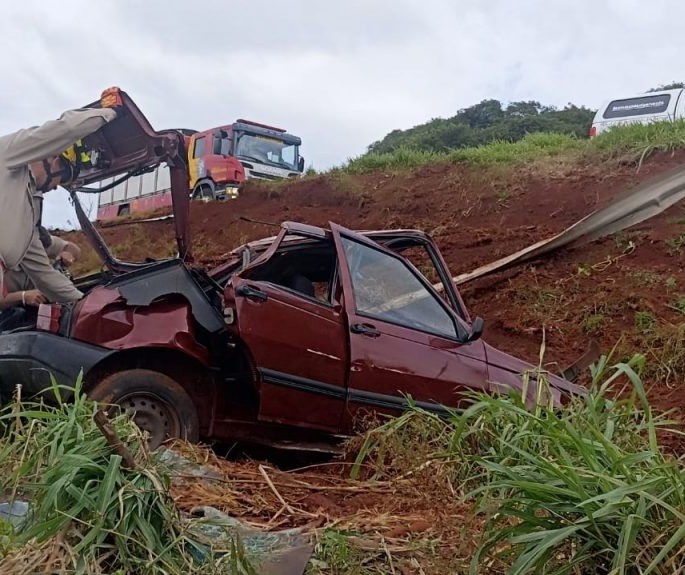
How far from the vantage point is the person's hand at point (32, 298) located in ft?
16.1

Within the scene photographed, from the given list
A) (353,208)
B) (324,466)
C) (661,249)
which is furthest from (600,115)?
(324,466)

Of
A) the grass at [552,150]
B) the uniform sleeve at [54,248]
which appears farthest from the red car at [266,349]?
the grass at [552,150]

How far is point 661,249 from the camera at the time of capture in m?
8.05

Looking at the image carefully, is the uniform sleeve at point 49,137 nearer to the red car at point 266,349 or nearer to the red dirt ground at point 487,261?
the red car at point 266,349

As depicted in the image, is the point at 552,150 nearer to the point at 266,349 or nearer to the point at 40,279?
the point at 266,349

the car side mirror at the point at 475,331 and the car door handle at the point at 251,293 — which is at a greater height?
the car door handle at the point at 251,293

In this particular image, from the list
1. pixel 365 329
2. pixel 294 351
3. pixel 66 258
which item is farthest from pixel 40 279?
pixel 365 329

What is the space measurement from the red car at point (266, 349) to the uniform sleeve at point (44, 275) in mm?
294

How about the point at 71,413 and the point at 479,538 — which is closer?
the point at 479,538

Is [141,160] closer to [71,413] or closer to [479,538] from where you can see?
[71,413]

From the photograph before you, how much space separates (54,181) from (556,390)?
378 cm

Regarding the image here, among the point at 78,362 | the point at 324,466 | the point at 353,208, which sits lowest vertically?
the point at 324,466

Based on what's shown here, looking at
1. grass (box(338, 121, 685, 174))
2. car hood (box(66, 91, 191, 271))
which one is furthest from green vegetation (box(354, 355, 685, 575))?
grass (box(338, 121, 685, 174))

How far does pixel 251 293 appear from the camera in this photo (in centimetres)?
433
